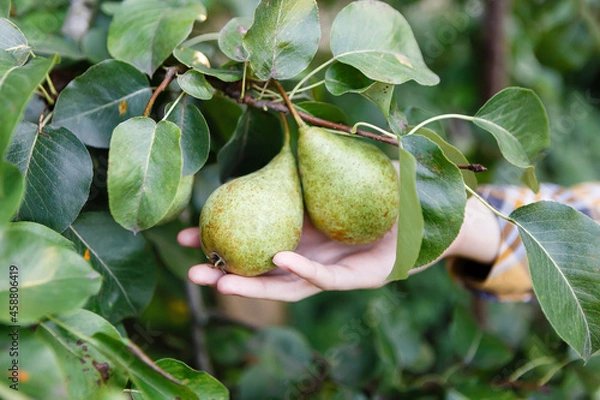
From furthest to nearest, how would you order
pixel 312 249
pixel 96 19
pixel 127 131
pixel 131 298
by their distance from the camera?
1. pixel 96 19
2. pixel 312 249
3. pixel 131 298
4. pixel 127 131

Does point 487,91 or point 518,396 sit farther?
point 487,91

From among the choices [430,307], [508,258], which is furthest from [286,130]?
[430,307]

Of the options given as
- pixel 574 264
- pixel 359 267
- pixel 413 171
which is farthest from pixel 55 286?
pixel 574 264

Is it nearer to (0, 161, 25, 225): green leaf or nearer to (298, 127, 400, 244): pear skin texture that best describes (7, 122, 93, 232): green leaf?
(0, 161, 25, 225): green leaf

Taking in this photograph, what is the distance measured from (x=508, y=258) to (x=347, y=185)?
485mm

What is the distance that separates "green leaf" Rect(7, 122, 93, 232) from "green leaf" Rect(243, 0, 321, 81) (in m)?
0.22

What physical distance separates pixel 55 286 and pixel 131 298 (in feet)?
0.94

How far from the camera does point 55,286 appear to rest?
430 mm

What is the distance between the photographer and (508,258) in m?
1.00

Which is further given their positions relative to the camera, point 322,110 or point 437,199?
point 322,110

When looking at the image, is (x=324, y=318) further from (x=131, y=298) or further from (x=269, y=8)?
(x=269, y=8)

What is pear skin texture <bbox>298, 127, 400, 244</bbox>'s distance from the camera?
2.16 ft

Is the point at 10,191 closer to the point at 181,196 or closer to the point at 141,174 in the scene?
the point at 141,174

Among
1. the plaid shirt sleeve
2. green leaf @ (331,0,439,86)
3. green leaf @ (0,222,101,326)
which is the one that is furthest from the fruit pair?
the plaid shirt sleeve
